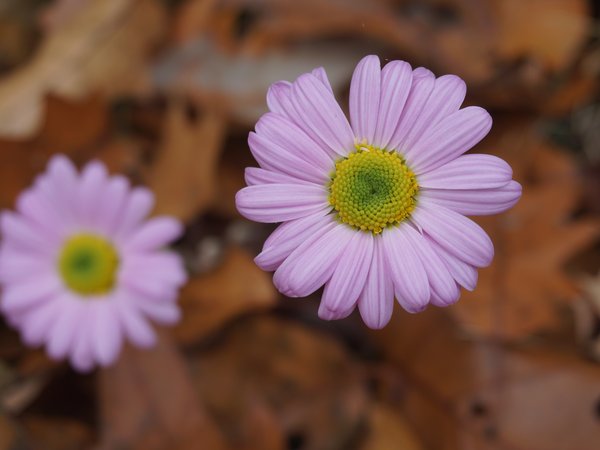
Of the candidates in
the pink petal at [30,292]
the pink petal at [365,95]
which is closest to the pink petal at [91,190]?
the pink petal at [30,292]

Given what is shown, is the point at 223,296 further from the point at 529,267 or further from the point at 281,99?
the point at 281,99

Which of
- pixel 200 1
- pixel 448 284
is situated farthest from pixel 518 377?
pixel 200 1

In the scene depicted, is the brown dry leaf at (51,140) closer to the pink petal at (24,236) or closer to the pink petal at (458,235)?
the pink petal at (24,236)

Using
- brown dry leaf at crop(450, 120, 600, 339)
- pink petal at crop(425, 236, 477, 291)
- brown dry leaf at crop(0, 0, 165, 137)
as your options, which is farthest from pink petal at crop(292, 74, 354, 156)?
brown dry leaf at crop(0, 0, 165, 137)

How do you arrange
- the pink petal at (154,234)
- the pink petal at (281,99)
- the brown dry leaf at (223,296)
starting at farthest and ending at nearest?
the brown dry leaf at (223,296)
the pink petal at (154,234)
the pink petal at (281,99)

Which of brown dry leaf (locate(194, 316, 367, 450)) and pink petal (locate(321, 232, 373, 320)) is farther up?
pink petal (locate(321, 232, 373, 320))

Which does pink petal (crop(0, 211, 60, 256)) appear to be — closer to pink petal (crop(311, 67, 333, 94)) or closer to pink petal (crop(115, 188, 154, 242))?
pink petal (crop(115, 188, 154, 242))

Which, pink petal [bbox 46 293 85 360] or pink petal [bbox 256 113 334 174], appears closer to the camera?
pink petal [bbox 256 113 334 174]
